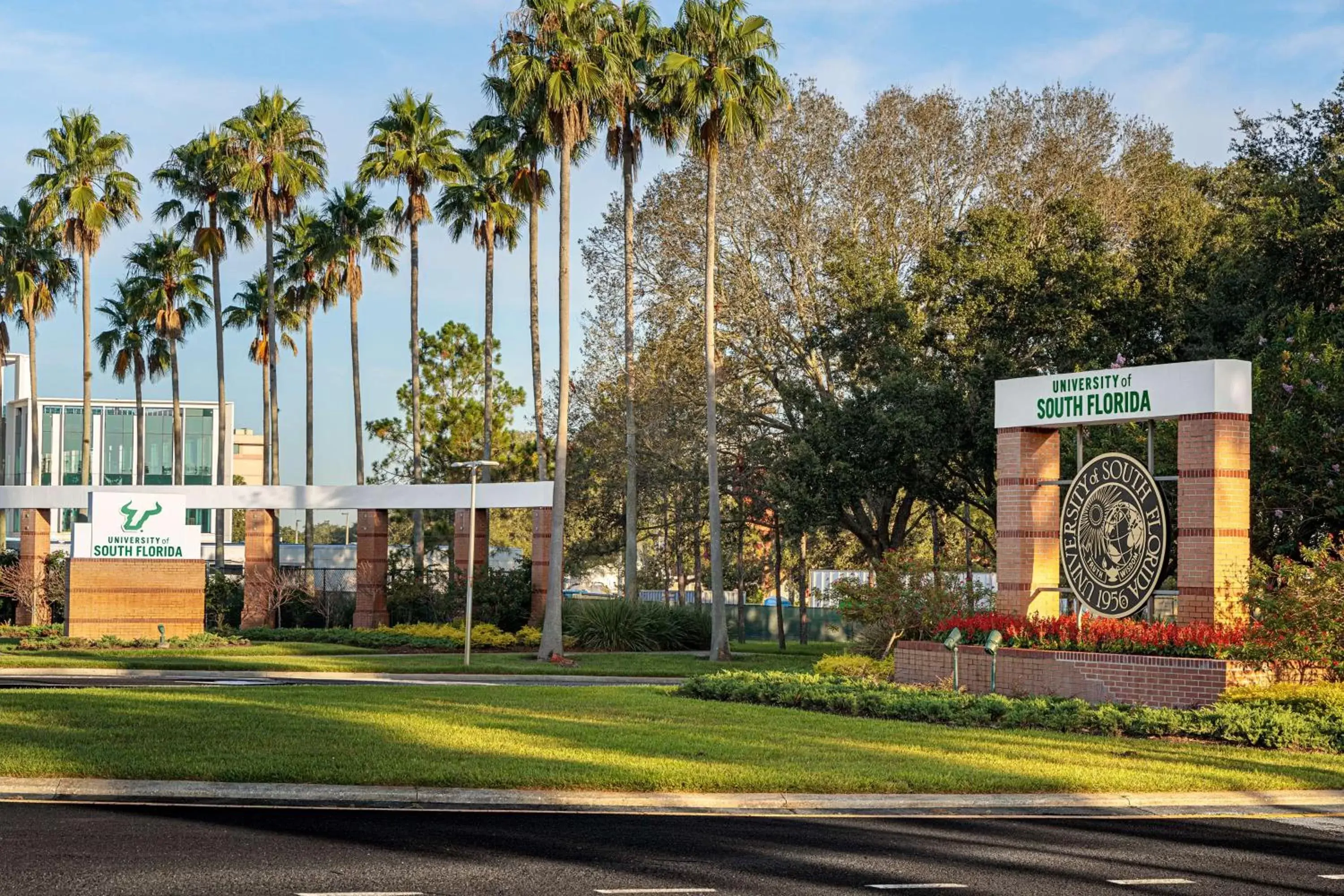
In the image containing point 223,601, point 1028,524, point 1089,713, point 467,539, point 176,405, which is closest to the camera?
point 1089,713

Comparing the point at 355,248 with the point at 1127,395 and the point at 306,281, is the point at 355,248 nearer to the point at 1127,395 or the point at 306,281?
the point at 306,281

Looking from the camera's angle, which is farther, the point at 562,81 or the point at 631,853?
the point at 562,81

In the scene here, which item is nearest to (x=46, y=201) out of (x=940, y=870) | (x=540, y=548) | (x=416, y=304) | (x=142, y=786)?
(x=416, y=304)

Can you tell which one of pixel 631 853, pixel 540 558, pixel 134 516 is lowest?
pixel 631 853

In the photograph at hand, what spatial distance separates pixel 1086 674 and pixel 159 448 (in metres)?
85.9

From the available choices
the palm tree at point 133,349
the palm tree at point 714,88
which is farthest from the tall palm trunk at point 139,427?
the palm tree at point 714,88

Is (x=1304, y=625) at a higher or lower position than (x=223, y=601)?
higher

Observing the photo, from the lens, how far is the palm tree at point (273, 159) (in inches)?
2219

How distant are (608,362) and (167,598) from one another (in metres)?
17.8

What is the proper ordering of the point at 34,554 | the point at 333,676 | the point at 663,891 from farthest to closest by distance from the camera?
the point at 34,554
the point at 333,676
the point at 663,891

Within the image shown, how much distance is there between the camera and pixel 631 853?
11.4 meters

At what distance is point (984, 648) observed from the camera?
2348 centimetres

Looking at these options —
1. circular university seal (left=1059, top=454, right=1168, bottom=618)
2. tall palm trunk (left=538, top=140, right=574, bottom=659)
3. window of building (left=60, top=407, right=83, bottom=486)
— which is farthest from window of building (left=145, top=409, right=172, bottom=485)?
circular university seal (left=1059, top=454, right=1168, bottom=618)

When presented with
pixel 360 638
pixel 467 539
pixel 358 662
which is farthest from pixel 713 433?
pixel 467 539
